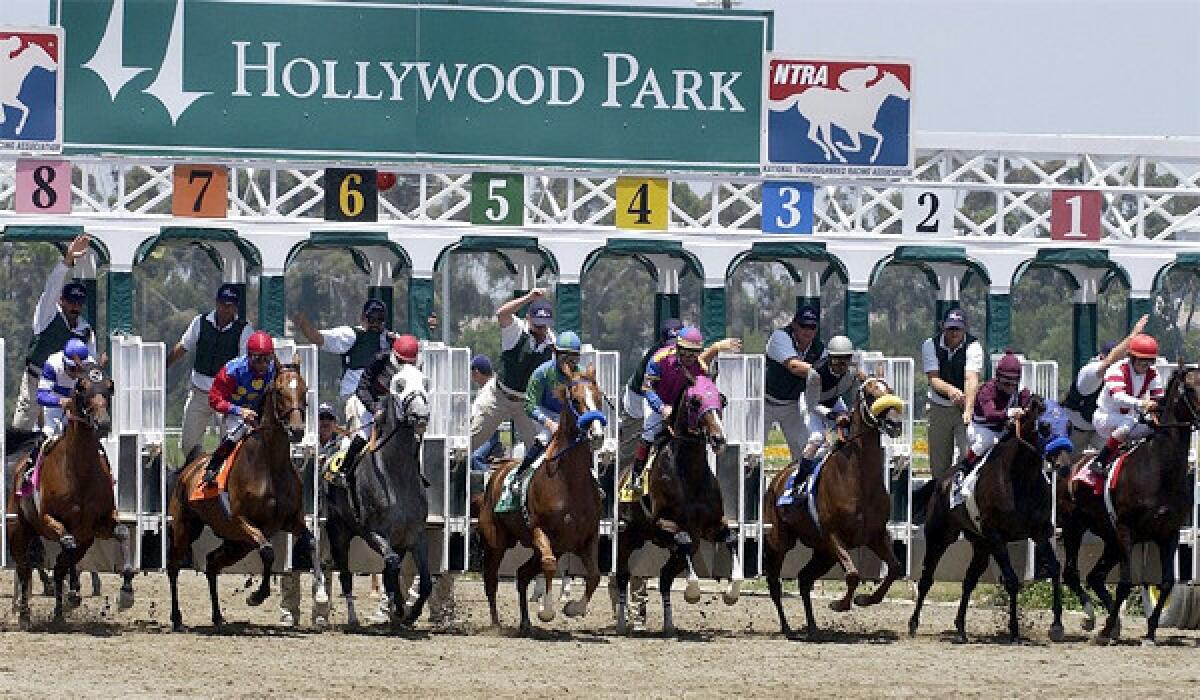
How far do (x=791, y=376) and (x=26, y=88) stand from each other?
549 cm

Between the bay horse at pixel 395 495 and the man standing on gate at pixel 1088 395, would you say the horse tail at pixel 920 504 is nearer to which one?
the man standing on gate at pixel 1088 395

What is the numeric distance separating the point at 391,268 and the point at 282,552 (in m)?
2.63

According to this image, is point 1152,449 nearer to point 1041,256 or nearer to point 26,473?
point 1041,256

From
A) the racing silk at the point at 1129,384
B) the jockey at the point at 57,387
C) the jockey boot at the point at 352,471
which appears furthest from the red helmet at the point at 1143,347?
the jockey at the point at 57,387

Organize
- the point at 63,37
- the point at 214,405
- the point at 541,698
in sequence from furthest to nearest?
the point at 63,37 < the point at 214,405 < the point at 541,698

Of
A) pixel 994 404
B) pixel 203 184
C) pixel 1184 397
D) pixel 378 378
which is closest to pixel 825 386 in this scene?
pixel 994 404

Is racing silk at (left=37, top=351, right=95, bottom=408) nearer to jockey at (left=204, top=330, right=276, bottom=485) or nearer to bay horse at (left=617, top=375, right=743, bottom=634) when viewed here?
jockey at (left=204, top=330, right=276, bottom=485)

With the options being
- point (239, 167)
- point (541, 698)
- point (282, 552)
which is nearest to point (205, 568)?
point (282, 552)

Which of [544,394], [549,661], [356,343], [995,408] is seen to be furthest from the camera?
[356,343]

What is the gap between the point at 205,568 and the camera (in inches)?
679

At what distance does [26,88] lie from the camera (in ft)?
59.9

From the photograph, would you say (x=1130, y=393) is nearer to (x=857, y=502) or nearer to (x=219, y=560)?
(x=857, y=502)

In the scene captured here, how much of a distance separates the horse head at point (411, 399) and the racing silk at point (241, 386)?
0.80 m

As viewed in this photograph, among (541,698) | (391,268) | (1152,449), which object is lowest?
(541,698)
